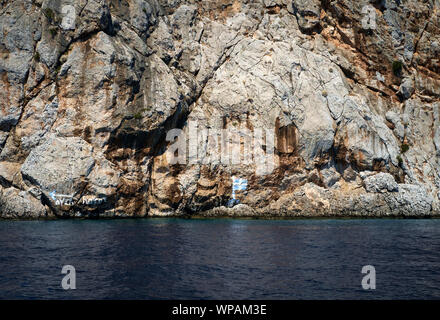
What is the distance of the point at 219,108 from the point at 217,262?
35752mm

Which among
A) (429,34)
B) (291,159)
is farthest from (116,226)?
(429,34)

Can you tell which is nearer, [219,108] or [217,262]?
[217,262]

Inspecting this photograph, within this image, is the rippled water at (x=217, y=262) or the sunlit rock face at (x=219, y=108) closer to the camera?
the rippled water at (x=217, y=262)

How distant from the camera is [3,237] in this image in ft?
107

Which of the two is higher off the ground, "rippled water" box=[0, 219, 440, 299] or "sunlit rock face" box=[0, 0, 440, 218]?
"sunlit rock face" box=[0, 0, 440, 218]

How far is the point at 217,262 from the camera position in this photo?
23.9 metres

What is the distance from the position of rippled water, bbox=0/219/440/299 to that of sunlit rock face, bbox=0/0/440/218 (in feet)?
44.4

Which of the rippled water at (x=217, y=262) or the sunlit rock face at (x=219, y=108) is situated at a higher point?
the sunlit rock face at (x=219, y=108)

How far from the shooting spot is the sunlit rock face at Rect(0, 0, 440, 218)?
165ft

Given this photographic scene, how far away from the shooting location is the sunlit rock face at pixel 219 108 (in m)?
50.4

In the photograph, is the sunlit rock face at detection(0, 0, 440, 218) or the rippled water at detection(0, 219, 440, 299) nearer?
the rippled water at detection(0, 219, 440, 299)

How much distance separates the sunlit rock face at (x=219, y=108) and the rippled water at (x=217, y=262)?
44.4ft
